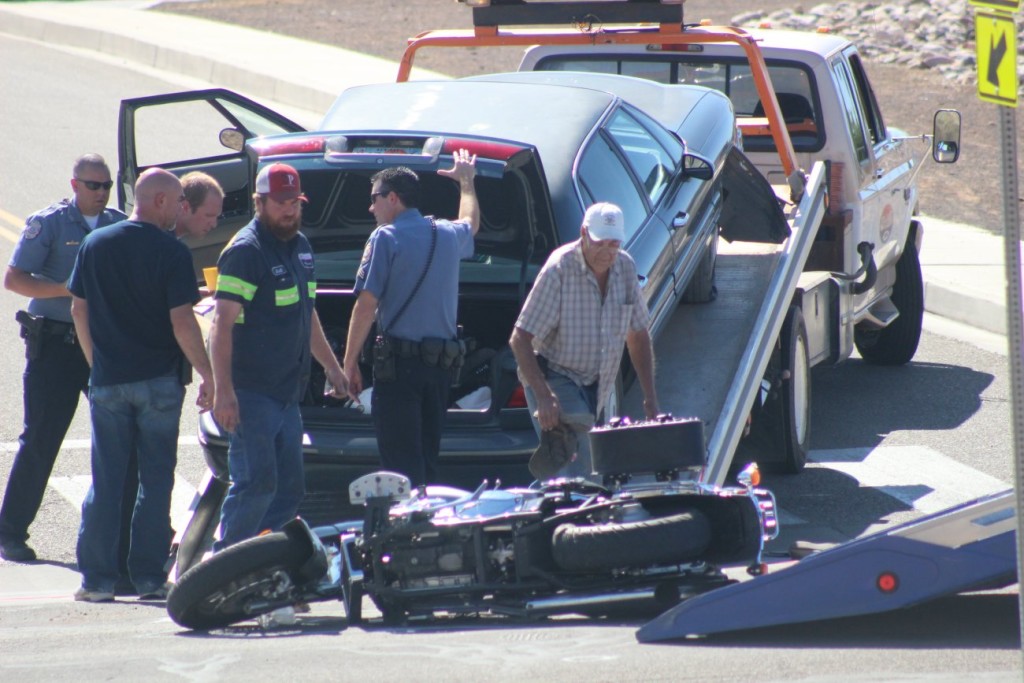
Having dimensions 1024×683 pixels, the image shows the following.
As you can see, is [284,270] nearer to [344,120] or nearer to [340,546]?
[340,546]

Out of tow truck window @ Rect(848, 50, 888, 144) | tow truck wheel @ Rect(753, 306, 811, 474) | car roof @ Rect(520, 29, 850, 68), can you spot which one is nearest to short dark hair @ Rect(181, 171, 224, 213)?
tow truck wheel @ Rect(753, 306, 811, 474)

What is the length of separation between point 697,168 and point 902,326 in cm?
347

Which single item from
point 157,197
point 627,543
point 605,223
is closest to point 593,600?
Result: point 627,543

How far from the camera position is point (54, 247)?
6809 mm

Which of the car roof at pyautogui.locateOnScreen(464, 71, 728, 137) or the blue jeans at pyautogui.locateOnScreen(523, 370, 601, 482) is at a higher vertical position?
the car roof at pyautogui.locateOnScreen(464, 71, 728, 137)

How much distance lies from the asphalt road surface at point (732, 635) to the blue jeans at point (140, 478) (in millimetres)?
170

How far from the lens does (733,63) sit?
9500 mm

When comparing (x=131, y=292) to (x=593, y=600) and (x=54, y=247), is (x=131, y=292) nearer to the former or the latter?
(x=54, y=247)

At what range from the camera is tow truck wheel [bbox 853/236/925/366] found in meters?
10.6

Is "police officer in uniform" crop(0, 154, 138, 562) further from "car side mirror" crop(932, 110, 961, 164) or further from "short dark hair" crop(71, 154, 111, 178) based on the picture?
"car side mirror" crop(932, 110, 961, 164)

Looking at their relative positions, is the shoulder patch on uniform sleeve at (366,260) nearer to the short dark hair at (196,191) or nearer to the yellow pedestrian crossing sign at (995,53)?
the short dark hair at (196,191)

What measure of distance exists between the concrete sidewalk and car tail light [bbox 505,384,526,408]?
6.47 meters

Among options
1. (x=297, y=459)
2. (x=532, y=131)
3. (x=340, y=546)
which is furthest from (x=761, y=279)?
(x=340, y=546)

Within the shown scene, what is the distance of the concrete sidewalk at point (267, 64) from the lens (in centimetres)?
1258
